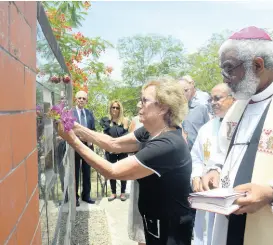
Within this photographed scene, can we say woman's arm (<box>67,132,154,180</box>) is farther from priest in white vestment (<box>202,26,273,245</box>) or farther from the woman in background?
the woman in background

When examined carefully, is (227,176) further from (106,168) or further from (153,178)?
(106,168)

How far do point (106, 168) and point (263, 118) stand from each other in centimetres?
115

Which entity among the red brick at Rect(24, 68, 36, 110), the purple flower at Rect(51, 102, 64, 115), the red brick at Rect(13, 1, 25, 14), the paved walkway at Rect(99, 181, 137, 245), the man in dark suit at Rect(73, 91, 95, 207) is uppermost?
the red brick at Rect(13, 1, 25, 14)

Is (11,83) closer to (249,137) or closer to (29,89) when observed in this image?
(29,89)

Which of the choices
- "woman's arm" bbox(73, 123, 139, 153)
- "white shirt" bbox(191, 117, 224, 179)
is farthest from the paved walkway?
"woman's arm" bbox(73, 123, 139, 153)

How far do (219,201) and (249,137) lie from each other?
65 cm

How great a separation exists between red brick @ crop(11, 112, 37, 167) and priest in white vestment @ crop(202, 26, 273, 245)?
1234 mm

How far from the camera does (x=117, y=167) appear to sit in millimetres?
2314

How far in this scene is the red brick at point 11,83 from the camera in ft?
2.37

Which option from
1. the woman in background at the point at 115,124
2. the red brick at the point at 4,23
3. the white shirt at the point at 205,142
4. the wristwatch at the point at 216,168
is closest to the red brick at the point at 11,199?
the red brick at the point at 4,23

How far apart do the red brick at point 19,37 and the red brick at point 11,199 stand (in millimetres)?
323

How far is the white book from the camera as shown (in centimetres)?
167

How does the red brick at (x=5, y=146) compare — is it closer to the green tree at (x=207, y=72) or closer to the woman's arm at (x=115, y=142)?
the woman's arm at (x=115, y=142)

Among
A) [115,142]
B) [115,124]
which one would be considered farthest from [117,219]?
[115,142]
